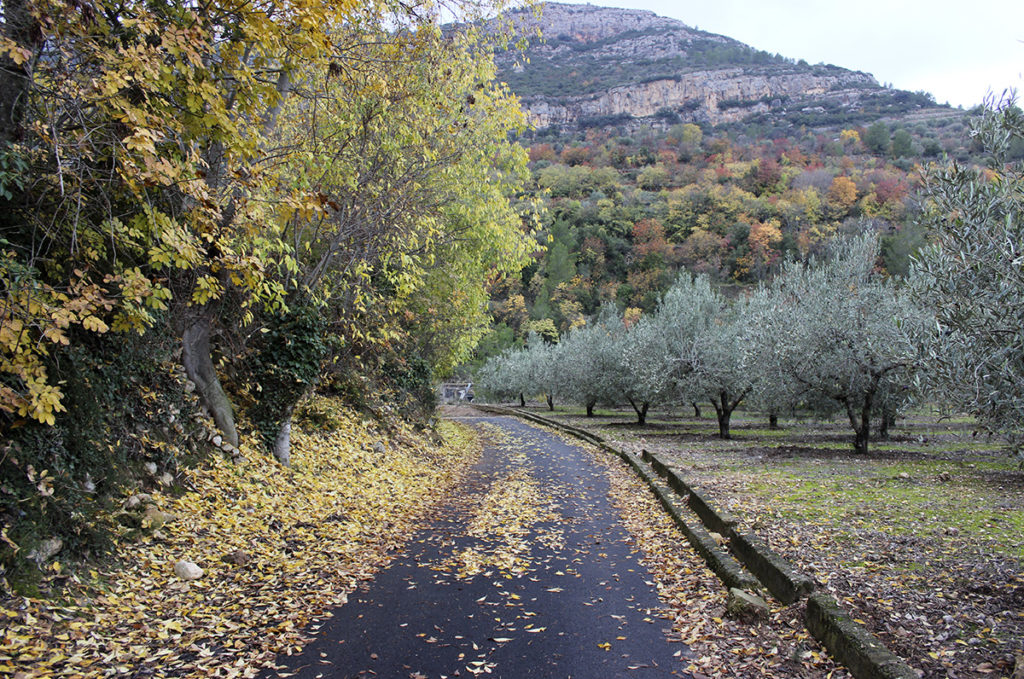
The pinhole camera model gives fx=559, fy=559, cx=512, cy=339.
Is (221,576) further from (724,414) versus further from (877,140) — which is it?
(877,140)

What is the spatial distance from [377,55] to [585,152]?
10316cm

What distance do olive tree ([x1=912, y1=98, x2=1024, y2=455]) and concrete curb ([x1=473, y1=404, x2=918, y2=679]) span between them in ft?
7.77

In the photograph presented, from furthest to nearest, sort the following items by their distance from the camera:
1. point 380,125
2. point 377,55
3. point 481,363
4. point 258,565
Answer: point 481,363 < point 380,125 < point 377,55 < point 258,565

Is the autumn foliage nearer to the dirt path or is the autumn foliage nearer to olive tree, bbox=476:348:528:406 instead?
the dirt path

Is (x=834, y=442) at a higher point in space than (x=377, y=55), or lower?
lower

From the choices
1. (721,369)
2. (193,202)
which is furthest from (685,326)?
(193,202)

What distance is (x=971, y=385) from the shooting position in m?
5.20

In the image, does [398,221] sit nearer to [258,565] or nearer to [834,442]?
[258,565]

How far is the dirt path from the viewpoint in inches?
161

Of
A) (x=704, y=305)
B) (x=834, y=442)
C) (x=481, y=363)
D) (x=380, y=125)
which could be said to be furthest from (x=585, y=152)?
(x=380, y=125)

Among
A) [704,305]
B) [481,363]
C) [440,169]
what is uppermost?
[440,169]

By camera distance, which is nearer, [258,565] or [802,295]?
[258,565]

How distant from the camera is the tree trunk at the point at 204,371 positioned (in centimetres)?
812

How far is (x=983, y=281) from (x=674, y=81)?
14301 cm
